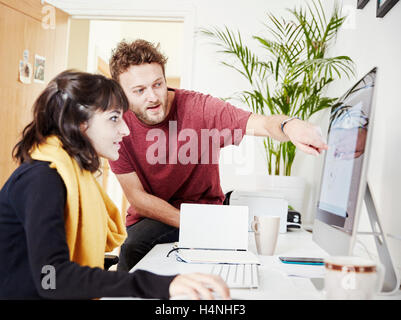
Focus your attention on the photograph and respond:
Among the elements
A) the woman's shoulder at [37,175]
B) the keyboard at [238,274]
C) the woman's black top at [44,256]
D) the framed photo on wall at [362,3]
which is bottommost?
the keyboard at [238,274]

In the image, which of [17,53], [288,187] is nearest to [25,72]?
[17,53]

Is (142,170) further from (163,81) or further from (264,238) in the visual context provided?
(264,238)

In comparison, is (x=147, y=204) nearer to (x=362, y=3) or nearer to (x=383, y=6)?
(x=383, y=6)

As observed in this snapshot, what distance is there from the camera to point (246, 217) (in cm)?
120

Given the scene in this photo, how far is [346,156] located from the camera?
1.00 metres

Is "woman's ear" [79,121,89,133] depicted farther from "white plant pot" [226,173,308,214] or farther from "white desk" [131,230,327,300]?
"white plant pot" [226,173,308,214]

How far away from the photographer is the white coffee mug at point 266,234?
1.23 meters

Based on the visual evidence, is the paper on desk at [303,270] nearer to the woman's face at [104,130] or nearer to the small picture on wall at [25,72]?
the woman's face at [104,130]

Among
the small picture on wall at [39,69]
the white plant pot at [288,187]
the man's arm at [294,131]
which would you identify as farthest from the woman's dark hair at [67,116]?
the small picture on wall at [39,69]

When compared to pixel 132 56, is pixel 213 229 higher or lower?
lower

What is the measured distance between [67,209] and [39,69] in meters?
2.42

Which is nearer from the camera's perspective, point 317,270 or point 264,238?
point 317,270
